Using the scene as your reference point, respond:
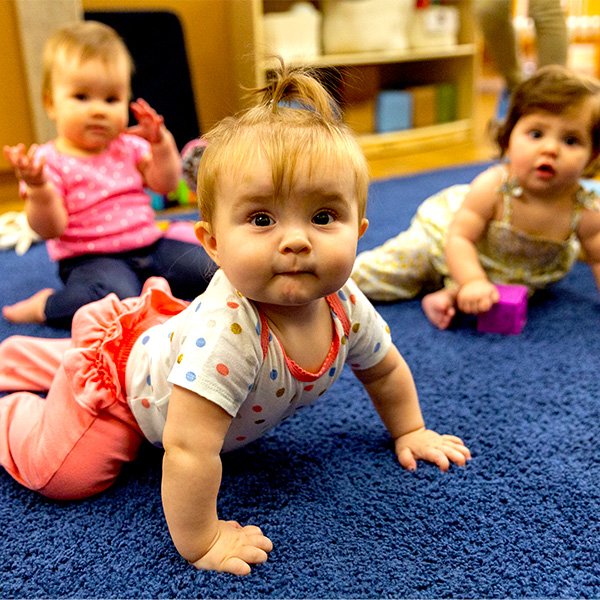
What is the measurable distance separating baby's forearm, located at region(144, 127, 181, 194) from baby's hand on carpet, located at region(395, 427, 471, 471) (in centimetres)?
80

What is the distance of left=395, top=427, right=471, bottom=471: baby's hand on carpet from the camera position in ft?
2.52

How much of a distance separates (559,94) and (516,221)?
0.24 m

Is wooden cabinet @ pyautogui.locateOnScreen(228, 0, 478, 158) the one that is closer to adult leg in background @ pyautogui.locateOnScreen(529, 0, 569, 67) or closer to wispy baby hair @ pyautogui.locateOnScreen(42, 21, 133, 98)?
adult leg in background @ pyautogui.locateOnScreen(529, 0, 569, 67)

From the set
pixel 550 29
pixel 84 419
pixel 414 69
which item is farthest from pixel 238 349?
pixel 414 69

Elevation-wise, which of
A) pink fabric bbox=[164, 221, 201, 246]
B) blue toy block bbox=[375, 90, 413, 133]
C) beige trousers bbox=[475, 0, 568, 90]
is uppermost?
beige trousers bbox=[475, 0, 568, 90]

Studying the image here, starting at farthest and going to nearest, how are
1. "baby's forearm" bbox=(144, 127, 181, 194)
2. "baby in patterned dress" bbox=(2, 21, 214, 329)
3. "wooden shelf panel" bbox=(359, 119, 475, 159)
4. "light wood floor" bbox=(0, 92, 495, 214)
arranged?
"wooden shelf panel" bbox=(359, 119, 475, 159)
"light wood floor" bbox=(0, 92, 495, 214)
"baby's forearm" bbox=(144, 127, 181, 194)
"baby in patterned dress" bbox=(2, 21, 214, 329)

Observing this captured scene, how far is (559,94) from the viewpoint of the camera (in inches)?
42.3

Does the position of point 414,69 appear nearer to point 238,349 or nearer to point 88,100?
point 88,100

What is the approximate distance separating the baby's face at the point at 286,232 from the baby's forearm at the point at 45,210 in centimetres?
70

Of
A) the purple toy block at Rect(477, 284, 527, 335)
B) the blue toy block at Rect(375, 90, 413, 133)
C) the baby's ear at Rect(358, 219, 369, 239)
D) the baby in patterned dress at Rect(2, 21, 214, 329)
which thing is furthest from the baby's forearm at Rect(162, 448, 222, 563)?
the blue toy block at Rect(375, 90, 413, 133)

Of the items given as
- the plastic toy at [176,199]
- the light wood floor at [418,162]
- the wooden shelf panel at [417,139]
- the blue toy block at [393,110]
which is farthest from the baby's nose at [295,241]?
the blue toy block at [393,110]

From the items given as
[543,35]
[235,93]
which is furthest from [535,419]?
[235,93]

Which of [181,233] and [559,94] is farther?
[181,233]

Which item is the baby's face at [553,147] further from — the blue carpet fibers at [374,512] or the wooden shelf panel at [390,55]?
the wooden shelf panel at [390,55]
